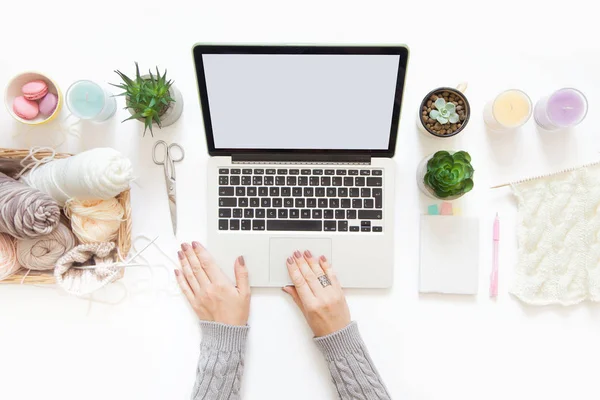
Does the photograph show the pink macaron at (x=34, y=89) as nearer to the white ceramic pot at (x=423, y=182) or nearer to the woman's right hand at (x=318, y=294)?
the woman's right hand at (x=318, y=294)

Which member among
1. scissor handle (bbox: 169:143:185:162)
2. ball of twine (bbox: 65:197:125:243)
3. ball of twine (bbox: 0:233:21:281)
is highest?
scissor handle (bbox: 169:143:185:162)

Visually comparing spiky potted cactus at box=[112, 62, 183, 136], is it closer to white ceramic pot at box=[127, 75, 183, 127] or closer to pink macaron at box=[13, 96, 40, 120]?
white ceramic pot at box=[127, 75, 183, 127]

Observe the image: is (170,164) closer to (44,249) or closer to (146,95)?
(146,95)

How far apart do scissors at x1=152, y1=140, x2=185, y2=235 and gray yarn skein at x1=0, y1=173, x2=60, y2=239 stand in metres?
0.19

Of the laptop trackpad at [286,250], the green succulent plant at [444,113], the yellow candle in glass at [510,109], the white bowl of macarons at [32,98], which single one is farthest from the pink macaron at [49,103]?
the yellow candle in glass at [510,109]

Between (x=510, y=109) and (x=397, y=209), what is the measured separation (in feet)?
0.88

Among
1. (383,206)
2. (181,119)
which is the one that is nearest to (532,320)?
(383,206)

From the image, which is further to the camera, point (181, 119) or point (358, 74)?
point (181, 119)

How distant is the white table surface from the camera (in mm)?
796

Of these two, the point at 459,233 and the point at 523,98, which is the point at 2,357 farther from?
the point at 523,98

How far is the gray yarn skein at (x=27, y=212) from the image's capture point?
2.09ft

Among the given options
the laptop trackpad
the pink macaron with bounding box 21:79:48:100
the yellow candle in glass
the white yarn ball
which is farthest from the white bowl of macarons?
the yellow candle in glass

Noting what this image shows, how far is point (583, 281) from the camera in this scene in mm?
788

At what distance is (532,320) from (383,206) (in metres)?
0.36
